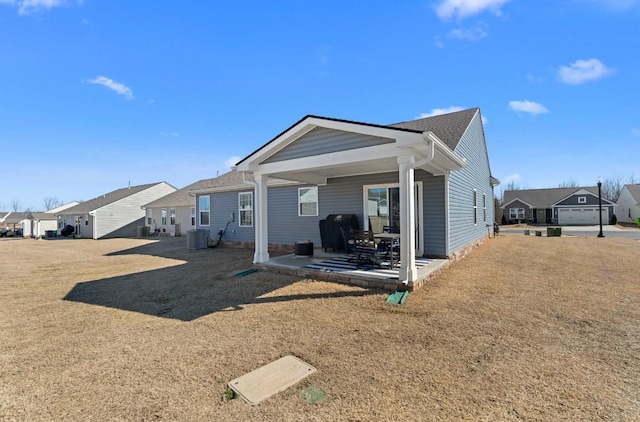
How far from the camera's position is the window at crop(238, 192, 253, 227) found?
13001 mm

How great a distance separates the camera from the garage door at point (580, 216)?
35.3 metres

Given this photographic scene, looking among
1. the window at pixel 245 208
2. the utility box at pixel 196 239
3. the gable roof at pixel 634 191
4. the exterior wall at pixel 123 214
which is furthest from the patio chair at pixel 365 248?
the gable roof at pixel 634 191

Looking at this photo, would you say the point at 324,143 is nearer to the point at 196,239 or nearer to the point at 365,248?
the point at 365,248

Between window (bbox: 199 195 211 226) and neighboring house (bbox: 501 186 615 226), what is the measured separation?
125 feet

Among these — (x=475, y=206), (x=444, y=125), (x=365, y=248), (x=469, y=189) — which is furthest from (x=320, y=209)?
(x=475, y=206)

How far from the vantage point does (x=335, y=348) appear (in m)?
3.43

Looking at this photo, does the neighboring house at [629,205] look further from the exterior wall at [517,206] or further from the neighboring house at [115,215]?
the neighboring house at [115,215]

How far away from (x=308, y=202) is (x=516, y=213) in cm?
3987

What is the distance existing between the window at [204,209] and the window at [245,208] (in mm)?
2502

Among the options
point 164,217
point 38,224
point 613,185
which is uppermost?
point 613,185

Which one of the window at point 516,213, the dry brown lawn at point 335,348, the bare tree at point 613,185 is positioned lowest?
the dry brown lawn at point 335,348

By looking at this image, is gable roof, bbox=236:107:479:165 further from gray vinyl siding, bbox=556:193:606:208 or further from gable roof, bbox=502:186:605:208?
gray vinyl siding, bbox=556:193:606:208

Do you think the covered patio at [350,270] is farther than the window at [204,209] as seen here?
No

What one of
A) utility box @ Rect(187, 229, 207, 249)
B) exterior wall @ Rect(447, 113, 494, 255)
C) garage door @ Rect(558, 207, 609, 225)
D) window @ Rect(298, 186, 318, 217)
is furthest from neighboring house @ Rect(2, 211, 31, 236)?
garage door @ Rect(558, 207, 609, 225)
